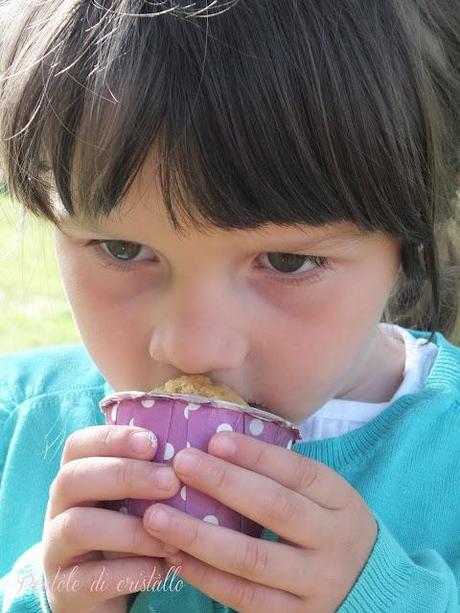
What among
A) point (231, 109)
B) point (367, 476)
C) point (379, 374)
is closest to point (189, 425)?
point (231, 109)

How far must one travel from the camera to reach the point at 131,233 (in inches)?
68.6

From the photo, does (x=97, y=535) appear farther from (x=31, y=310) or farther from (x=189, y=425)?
(x=31, y=310)

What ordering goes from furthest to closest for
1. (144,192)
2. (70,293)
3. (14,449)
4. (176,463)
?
(14,449), (70,293), (144,192), (176,463)

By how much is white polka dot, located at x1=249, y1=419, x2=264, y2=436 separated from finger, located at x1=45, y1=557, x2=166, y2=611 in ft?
0.83

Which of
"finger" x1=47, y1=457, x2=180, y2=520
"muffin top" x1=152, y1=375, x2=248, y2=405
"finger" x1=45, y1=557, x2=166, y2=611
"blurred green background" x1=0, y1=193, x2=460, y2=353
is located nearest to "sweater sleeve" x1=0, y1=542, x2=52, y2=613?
"finger" x1=45, y1=557, x2=166, y2=611

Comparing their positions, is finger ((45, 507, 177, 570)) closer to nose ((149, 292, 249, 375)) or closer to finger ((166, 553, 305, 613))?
finger ((166, 553, 305, 613))

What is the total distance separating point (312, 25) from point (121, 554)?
90 cm

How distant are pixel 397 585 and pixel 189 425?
52 cm

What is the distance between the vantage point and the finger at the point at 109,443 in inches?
62.6

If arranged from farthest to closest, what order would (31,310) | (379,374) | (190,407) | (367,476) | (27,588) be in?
(31,310) → (379,374) → (367,476) → (27,588) → (190,407)

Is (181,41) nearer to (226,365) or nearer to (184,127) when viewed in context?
(184,127)

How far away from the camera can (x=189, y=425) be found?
5.19 feet

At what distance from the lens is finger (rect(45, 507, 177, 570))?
1608mm

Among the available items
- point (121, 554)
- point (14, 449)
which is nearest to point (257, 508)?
point (121, 554)
